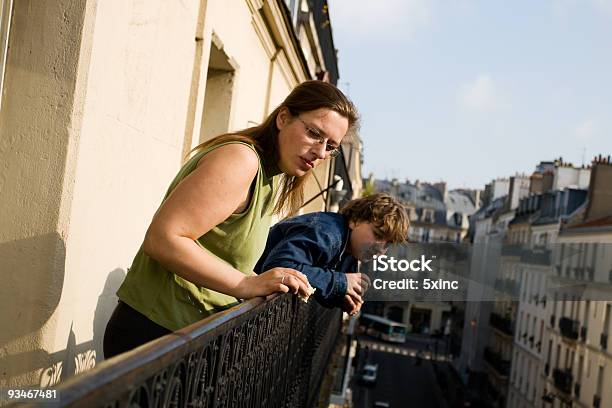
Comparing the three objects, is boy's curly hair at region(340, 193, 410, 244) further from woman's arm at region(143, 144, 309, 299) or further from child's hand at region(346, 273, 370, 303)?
woman's arm at region(143, 144, 309, 299)

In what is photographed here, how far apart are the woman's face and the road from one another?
165 ft

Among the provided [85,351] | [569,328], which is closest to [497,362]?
[569,328]

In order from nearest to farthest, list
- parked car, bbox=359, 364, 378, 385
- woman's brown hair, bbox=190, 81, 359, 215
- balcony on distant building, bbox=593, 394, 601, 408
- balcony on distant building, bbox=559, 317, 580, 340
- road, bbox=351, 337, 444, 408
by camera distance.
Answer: woman's brown hair, bbox=190, 81, 359, 215 → balcony on distant building, bbox=593, 394, 601, 408 → balcony on distant building, bbox=559, 317, 580, 340 → road, bbox=351, 337, 444, 408 → parked car, bbox=359, 364, 378, 385

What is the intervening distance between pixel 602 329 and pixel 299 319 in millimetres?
39139

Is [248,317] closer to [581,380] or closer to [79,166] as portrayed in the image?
[79,166]

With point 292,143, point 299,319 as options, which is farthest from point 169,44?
point 292,143

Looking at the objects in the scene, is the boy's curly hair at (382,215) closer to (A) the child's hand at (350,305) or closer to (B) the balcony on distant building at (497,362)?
(A) the child's hand at (350,305)

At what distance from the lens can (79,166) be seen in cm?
353

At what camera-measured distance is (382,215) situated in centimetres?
385

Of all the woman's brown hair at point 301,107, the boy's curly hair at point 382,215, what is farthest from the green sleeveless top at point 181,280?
the boy's curly hair at point 382,215

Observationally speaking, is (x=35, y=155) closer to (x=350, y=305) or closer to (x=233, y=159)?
(x=233, y=159)

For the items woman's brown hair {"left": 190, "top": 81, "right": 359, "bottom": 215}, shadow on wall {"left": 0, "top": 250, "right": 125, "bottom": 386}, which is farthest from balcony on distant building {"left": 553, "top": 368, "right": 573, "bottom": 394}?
woman's brown hair {"left": 190, "top": 81, "right": 359, "bottom": 215}

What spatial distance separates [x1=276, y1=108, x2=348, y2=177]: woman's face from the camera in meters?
2.96

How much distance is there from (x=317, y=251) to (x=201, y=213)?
1.13 m
